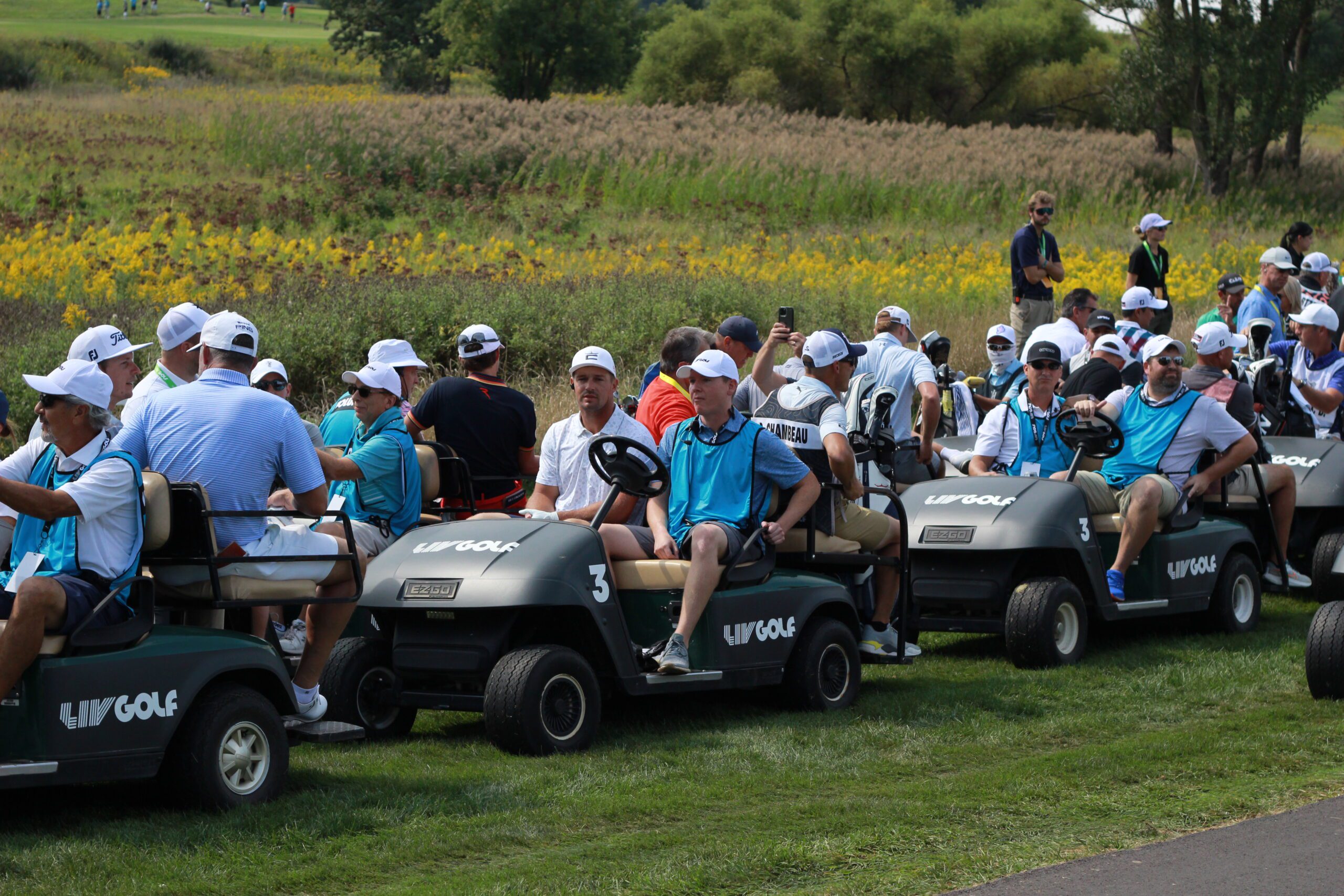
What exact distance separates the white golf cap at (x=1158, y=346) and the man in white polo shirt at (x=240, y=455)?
221 inches

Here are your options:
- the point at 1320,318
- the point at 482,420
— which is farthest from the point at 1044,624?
the point at 1320,318

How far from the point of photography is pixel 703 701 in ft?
27.5

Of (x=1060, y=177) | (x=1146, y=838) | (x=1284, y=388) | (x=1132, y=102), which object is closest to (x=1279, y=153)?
(x=1132, y=102)

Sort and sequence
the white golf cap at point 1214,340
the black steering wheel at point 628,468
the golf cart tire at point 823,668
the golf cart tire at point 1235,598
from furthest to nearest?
the white golf cap at point 1214,340
the golf cart tire at point 1235,598
the golf cart tire at point 823,668
the black steering wheel at point 628,468

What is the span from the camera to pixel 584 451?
8219mm

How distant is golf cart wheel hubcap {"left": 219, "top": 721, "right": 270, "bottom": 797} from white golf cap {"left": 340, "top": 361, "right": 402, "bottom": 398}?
2.47 m

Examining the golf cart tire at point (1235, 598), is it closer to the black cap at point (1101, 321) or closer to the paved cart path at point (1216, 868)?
the black cap at point (1101, 321)

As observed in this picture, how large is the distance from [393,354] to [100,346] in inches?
87.7

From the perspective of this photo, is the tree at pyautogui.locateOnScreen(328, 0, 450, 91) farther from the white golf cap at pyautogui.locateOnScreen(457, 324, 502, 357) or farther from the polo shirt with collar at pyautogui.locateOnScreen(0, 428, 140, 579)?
the polo shirt with collar at pyautogui.locateOnScreen(0, 428, 140, 579)

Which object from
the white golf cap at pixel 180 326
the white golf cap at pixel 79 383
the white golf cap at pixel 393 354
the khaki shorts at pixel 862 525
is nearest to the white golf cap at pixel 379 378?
the white golf cap at pixel 393 354

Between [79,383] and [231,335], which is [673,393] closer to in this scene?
[231,335]

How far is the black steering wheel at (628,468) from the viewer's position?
24.3 feet

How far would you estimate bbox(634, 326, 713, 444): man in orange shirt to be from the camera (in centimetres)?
927

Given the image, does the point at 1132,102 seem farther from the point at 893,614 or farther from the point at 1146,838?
the point at 1146,838
